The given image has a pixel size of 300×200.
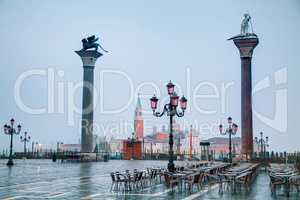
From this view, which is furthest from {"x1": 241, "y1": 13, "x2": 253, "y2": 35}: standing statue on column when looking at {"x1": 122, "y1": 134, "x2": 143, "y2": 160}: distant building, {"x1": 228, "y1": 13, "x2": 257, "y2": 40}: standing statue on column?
{"x1": 122, "y1": 134, "x2": 143, "y2": 160}: distant building

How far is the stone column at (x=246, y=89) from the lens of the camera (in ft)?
150

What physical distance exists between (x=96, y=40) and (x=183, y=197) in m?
52.7

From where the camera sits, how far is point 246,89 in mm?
46062

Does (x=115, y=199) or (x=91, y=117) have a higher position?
(x=91, y=117)

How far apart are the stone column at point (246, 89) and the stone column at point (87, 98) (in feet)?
75.6

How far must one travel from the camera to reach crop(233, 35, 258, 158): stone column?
150 ft

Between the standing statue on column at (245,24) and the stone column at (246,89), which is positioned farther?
the standing statue on column at (245,24)

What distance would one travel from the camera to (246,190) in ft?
58.6

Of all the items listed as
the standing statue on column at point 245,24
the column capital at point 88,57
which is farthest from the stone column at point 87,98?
the standing statue on column at point 245,24

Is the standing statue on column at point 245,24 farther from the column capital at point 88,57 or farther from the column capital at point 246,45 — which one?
the column capital at point 88,57

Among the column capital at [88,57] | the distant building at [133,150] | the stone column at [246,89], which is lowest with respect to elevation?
the distant building at [133,150]

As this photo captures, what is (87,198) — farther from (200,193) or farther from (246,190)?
(246,190)

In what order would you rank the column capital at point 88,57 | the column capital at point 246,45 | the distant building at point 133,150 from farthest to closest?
the distant building at point 133,150, the column capital at point 88,57, the column capital at point 246,45

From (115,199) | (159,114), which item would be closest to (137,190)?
(115,199)
